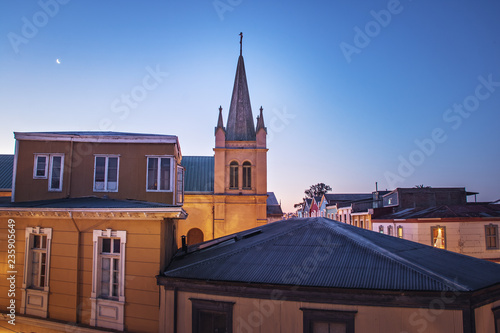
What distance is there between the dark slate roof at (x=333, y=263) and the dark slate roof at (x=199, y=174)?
81.3 feet

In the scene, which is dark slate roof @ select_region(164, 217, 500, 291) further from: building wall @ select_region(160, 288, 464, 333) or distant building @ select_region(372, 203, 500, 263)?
distant building @ select_region(372, 203, 500, 263)

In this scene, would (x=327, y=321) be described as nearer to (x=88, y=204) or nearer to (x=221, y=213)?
(x=88, y=204)

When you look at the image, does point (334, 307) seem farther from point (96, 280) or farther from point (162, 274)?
point (96, 280)

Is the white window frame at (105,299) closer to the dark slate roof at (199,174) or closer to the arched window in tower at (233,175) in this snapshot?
the dark slate roof at (199,174)

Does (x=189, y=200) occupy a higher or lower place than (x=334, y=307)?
higher

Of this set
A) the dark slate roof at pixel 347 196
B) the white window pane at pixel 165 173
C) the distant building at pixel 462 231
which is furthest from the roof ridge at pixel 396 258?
the dark slate roof at pixel 347 196

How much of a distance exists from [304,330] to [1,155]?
119 feet

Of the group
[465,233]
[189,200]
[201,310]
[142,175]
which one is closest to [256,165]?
[189,200]

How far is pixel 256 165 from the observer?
1495 inches

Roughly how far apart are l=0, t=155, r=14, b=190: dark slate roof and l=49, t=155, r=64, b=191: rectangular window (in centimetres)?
1682

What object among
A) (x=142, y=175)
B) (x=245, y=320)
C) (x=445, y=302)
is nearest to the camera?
(x=445, y=302)

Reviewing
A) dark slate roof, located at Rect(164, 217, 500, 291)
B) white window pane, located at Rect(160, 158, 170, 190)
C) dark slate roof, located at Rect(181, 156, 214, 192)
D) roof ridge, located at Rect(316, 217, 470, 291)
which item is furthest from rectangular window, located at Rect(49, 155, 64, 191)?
dark slate roof, located at Rect(181, 156, 214, 192)

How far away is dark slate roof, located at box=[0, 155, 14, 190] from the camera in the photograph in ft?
97.6

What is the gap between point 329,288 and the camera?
9.30m
